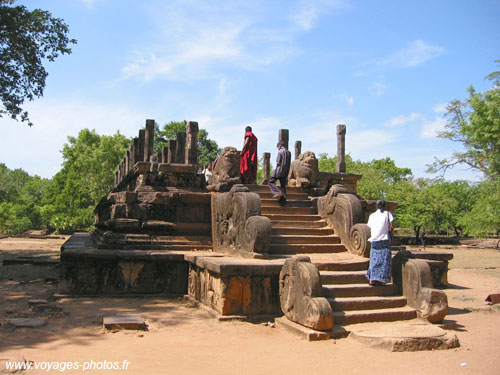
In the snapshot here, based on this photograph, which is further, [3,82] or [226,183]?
[3,82]

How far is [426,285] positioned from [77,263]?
5381 millimetres

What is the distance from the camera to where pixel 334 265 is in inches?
262

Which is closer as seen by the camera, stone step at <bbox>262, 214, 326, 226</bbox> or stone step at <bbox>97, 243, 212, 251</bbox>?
stone step at <bbox>97, 243, 212, 251</bbox>

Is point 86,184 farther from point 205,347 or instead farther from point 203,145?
point 205,347

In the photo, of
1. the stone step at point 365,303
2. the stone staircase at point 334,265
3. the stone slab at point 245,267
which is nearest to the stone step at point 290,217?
the stone staircase at point 334,265

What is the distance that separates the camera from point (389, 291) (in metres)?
6.45

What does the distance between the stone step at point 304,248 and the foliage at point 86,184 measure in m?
30.3

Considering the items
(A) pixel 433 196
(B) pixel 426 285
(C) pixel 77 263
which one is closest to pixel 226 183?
(C) pixel 77 263

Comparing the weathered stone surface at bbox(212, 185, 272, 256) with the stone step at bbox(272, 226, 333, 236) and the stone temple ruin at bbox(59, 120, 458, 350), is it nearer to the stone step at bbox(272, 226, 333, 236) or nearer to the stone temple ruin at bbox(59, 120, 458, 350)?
the stone temple ruin at bbox(59, 120, 458, 350)

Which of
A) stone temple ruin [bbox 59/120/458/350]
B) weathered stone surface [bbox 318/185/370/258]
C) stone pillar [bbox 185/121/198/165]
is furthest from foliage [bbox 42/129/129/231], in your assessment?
weathered stone surface [bbox 318/185/370/258]

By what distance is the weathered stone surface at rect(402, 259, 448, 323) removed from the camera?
594cm

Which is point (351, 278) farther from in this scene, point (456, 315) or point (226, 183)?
point (226, 183)

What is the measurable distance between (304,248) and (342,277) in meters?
1.27

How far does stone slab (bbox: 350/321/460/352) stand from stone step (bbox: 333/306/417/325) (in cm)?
29
